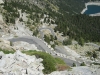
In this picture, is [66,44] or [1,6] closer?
[66,44]

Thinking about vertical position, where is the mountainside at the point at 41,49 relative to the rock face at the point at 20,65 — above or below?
below

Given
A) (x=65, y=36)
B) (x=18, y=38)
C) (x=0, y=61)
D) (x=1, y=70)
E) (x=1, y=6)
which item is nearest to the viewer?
(x=1, y=70)

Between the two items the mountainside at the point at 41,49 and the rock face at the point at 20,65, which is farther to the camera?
the mountainside at the point at 41,49

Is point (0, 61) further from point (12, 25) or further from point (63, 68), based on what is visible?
point (12, 25)

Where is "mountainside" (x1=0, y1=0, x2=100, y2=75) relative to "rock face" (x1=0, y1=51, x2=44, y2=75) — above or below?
below

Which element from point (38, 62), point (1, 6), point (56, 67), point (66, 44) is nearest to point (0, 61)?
point (38, 62)

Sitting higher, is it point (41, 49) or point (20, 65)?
point (20, 65)

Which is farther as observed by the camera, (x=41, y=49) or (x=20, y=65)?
(x=41, y=49)

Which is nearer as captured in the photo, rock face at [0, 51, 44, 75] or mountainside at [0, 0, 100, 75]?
rock face at [0, 51, 44, 75]
